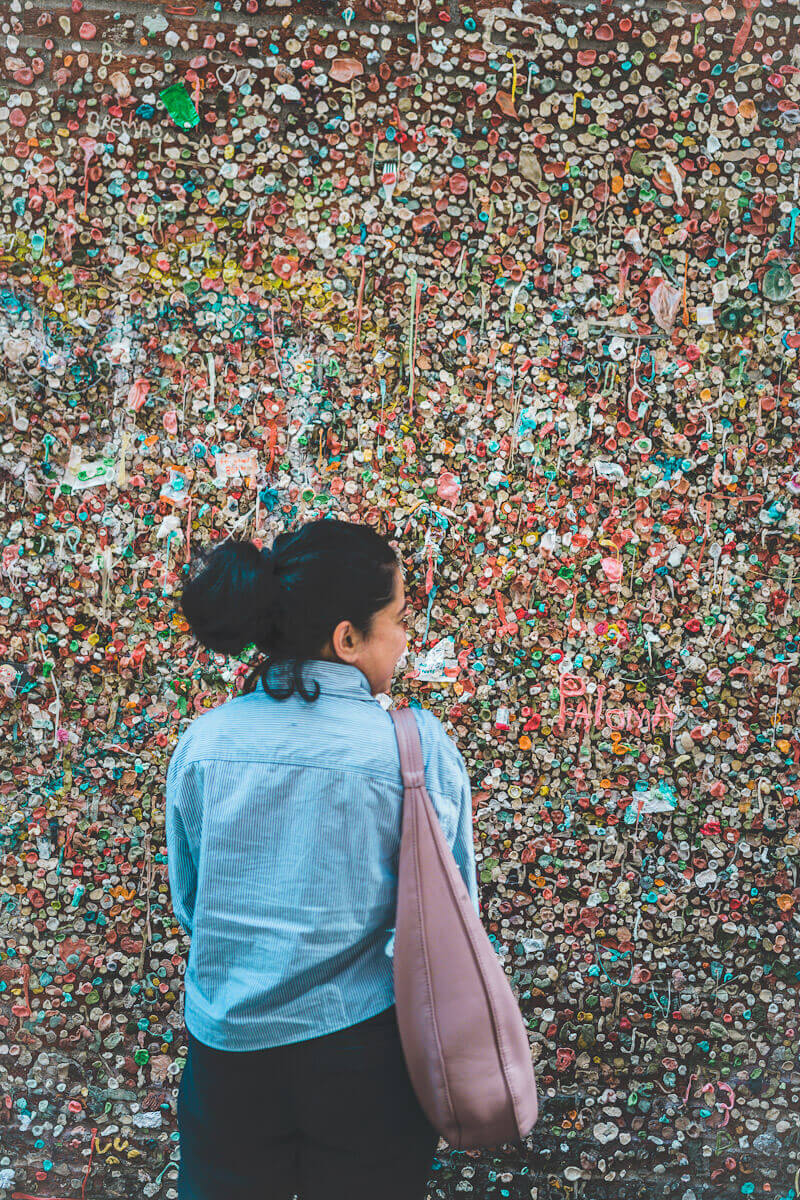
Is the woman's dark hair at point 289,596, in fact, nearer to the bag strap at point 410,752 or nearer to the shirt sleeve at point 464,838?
the bag strap at point 410,752

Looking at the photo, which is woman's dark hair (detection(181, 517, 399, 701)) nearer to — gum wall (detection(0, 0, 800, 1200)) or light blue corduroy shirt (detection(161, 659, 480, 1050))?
light blue corduroy shirt (detection(161, 659, 480, 1050))

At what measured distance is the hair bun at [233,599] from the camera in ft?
4.10

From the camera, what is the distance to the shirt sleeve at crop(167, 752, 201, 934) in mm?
1292

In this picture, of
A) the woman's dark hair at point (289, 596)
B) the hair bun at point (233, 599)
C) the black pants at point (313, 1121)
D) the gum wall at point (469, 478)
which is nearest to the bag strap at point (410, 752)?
the woman's dark hair at point (289, 596)

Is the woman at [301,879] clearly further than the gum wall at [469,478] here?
No

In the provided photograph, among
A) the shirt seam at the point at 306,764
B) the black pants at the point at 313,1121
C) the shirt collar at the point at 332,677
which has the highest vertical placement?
the shirt collar at the point at 332,677

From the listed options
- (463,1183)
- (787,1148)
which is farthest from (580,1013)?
(787,1148)

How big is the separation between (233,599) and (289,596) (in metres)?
0.08

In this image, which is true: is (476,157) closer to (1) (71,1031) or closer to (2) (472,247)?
(2) (472,247)

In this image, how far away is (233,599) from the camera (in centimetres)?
125

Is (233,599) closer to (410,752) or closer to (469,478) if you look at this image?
(410,752)

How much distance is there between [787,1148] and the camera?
214 centimetres

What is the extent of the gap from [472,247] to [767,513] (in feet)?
3.20

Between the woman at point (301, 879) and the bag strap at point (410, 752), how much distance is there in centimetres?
1
